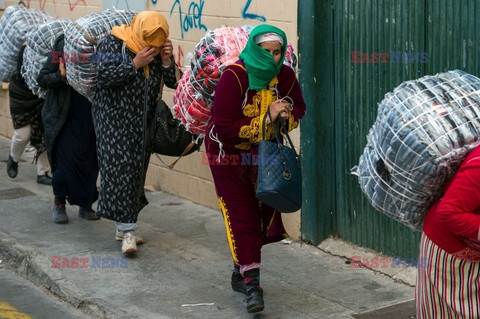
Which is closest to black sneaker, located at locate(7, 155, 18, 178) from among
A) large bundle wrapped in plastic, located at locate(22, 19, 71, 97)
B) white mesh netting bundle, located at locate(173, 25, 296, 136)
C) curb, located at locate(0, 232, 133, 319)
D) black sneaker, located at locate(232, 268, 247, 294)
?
large bundle wrapped in plastic, located at locate(22, 19, 71, 97)

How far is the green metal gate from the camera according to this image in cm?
618

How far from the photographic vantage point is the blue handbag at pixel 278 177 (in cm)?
550

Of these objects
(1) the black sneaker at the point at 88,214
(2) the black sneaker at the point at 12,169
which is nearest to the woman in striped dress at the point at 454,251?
(1) the black sneaker at the point at 88,214

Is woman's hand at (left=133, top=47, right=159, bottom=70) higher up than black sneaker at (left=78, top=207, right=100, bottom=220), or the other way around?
woman's hand at (left=133, top=47, right=159, bottom=70)

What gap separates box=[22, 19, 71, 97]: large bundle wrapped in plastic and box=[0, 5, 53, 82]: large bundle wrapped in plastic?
593 mm

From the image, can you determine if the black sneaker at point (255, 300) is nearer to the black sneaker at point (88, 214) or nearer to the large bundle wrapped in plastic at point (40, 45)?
the black sneaker at point (88, 214)

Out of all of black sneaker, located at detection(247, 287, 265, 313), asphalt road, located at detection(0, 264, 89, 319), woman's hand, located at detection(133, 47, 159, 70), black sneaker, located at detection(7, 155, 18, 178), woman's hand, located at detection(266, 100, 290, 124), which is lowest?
asphalt road, located at detection(0, 264, 89, 319)

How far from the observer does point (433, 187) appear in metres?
4.05

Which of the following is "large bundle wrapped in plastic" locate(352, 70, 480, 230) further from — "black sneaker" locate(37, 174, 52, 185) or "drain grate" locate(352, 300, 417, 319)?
"black sneaker" locate(37, 174, 52, 185)

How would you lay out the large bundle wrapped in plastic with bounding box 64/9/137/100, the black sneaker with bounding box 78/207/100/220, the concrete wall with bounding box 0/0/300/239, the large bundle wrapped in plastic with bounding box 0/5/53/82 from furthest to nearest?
the large bundle wrapped in plastic with bounding box 0/5/53/82 < the black sneaker with bounding box 78/207/100/220 < the concrete wall with bounding box 0/0/300/239 < the large bundle wrapped in plastic with bounding box 64/9/137/100

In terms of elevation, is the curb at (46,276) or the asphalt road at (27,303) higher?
the curb at (46,276)

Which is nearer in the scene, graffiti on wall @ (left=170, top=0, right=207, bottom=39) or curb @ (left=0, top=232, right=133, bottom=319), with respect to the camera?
curb @ (left=0, top=232, right=133, bottom=319)

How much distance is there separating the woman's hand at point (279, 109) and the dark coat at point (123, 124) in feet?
5.11

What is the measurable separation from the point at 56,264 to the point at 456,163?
3892 mm
